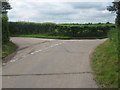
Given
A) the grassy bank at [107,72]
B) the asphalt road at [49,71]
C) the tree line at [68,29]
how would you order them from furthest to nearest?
1. the tree line at [68,29]
2. the asphalt road at [49,71]
3. the grassy bank at [107,72]

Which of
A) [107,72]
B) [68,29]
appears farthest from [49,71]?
[68,29]

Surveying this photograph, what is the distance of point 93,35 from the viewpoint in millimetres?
29875

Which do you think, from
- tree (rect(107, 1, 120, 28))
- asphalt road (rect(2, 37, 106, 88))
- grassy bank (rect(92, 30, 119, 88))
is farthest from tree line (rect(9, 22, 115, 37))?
grassy bank (rect(92, 30, 119, 88))

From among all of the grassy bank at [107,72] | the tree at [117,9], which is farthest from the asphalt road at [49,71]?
the tree at [117,9]

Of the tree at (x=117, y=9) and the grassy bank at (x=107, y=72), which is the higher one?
the tree at (x=117, y=9)

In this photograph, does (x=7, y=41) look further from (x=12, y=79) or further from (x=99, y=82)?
(x=99, y=82)

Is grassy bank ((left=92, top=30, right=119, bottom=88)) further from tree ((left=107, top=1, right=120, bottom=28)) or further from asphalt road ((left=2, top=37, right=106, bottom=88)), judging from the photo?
tree ((left=107, top=1, right=120, bottom=28))

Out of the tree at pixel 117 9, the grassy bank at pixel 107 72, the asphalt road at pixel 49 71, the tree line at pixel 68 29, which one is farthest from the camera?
the tree line at pixel 68 29

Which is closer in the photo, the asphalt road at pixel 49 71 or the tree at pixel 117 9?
the asphalt road at pixel 49 71

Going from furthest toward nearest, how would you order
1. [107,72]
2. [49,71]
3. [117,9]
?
[117,9] < [49,71] < [107,72]

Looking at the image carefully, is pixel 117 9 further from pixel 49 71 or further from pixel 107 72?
pixel 107 72

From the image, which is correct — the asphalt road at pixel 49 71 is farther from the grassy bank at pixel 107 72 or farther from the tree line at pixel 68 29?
the tree line at pixel 68 29

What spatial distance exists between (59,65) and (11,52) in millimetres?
4801

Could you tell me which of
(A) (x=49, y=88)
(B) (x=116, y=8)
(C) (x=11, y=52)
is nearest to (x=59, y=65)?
(A) (x=49, y=88)
